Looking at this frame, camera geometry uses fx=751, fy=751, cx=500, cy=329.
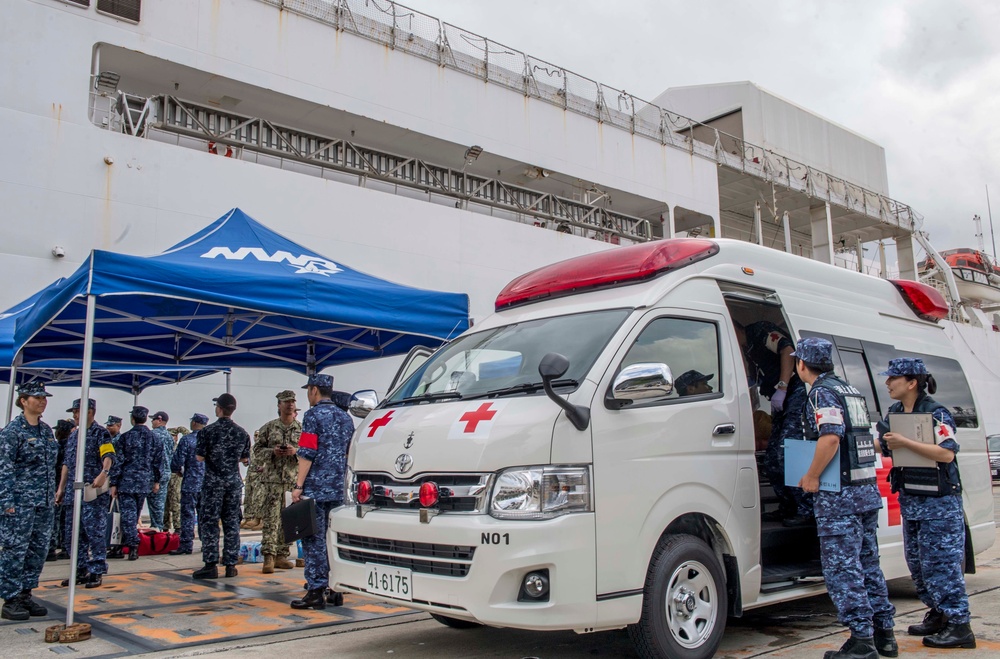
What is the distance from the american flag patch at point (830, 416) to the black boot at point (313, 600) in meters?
3.76

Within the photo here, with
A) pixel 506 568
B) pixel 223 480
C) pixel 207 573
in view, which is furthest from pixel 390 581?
pixel 223 480

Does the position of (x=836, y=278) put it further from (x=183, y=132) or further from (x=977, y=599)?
(x=183, y=132)

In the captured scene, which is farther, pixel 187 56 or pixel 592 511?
pixel 187 56

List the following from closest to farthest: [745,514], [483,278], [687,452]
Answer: [687,452] → [745,514] → [483,278]

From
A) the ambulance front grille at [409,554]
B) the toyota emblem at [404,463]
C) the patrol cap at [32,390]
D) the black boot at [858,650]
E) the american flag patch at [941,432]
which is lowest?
the black boot at [858,650]

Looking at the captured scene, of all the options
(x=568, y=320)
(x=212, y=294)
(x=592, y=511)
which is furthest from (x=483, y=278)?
(x=592, y=511)

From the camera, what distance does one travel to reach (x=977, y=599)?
5531 mm

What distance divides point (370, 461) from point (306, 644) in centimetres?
135

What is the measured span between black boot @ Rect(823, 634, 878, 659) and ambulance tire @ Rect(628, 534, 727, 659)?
57 cm

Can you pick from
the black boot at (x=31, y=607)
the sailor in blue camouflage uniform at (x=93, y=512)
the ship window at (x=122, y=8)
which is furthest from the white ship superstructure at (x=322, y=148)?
the black boot at (x=31, y=607)

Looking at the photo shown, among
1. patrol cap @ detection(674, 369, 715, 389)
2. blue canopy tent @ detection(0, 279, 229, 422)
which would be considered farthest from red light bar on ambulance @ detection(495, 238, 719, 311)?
blue canopy tent @ detection(0, 279, 229, 422)

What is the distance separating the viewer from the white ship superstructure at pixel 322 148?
11.4 metres

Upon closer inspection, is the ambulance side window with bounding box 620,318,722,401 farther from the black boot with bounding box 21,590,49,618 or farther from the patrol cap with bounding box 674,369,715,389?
the black boot with bounding box 21,590,49,618

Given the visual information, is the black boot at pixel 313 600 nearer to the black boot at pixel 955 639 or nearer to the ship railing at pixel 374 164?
the black boot at pixel 955 639
